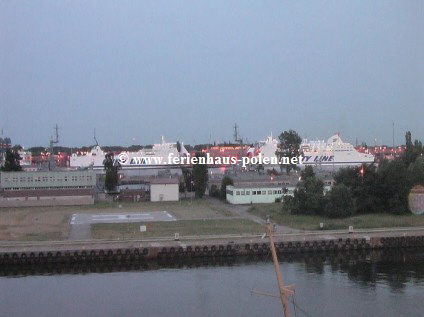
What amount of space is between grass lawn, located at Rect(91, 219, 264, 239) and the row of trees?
131 centimetres

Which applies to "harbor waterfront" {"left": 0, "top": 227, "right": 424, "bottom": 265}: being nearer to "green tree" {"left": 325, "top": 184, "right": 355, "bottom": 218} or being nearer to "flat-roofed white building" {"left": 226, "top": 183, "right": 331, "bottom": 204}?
"green tree" {"left": 325, "top": 184, "right": 355, "bottom": 218}

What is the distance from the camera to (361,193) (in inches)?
475

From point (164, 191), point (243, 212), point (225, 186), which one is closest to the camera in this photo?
point (243, 212)

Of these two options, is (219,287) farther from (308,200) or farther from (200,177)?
(200,177)

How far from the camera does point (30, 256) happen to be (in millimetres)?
8484

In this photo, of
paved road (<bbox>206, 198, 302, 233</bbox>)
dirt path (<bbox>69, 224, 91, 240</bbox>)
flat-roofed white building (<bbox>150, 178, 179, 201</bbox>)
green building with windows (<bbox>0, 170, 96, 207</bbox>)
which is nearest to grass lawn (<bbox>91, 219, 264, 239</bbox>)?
dirt path (<bbox>69, 224, 91, 240</bbox>)

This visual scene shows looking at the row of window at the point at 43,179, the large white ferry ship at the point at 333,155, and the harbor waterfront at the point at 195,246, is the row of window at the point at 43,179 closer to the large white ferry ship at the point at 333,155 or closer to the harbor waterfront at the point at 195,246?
the harbor waterfront at the point at 195,246

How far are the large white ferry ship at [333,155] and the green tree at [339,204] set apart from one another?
51.0 feet

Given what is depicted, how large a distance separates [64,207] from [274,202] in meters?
4.94

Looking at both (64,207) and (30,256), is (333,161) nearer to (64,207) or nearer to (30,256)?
(64,207)

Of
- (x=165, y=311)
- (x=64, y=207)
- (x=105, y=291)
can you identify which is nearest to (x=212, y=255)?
(x=105, y=291)

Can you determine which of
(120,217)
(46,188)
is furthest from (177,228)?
(46,188)

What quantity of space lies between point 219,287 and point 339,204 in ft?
16.2

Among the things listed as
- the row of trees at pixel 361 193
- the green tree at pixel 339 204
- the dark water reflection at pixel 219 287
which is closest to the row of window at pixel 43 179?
Result: the row of trees at pixel 361 193
